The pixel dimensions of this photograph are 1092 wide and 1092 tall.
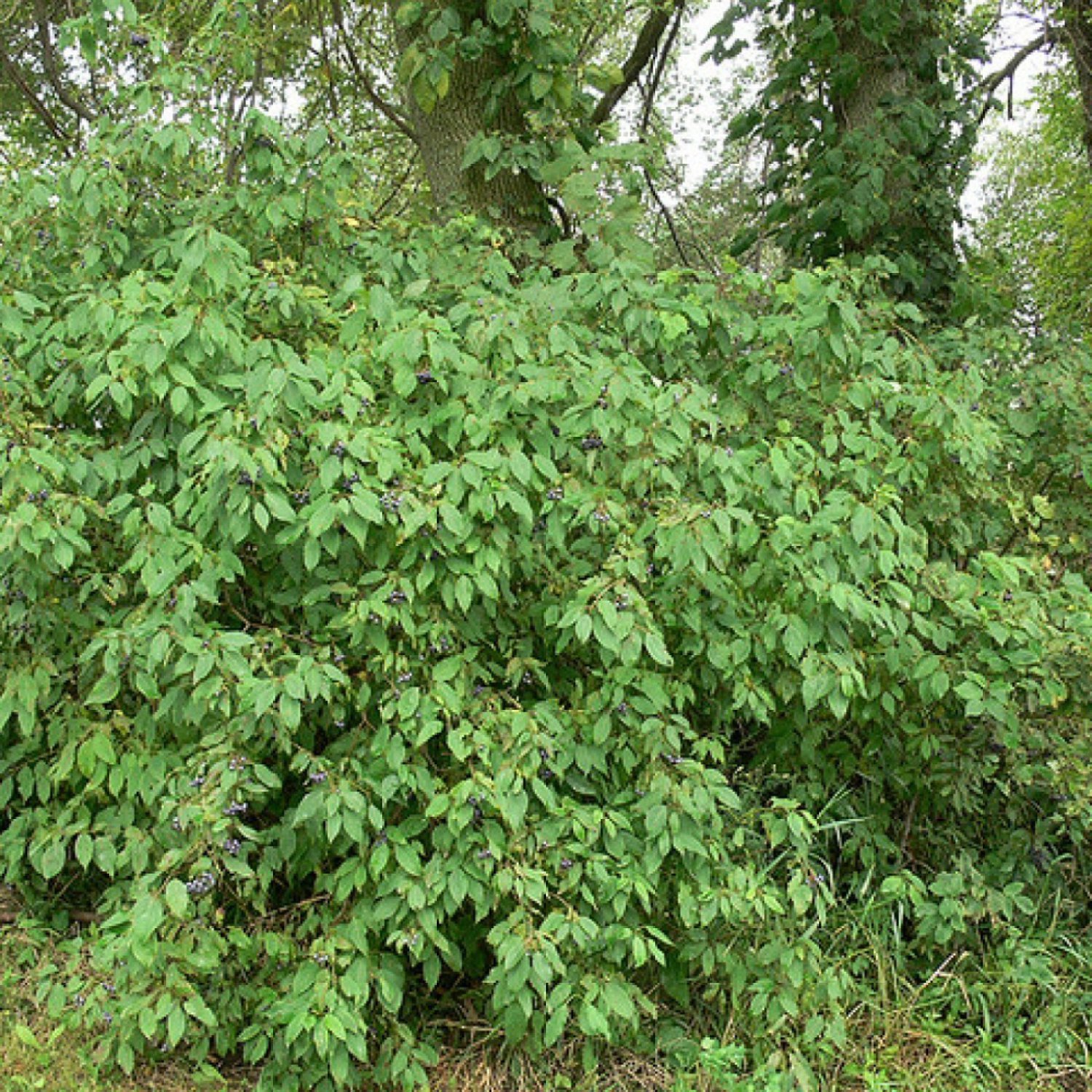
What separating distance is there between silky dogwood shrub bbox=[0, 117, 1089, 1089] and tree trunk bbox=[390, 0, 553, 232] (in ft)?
5.56

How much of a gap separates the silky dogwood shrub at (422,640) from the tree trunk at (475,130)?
1.70 m

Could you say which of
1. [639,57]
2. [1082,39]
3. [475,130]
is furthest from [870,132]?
[1082,39]

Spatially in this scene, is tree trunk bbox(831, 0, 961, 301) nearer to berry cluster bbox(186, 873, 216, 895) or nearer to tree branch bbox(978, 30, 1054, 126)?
tree branch bbox(978, 30, 1054, 126)

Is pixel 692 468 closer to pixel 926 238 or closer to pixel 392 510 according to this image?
pixel 392 510

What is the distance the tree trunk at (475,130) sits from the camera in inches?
216

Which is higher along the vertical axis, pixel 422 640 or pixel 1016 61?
pixel 1016 61

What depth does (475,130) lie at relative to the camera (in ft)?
18.4

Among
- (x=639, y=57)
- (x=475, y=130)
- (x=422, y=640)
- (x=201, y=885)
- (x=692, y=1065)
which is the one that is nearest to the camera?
(x=201, y=885)

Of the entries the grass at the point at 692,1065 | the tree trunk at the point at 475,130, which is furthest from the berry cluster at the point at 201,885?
the tree trunk at the point at 475,130

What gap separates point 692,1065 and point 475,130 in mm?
4068

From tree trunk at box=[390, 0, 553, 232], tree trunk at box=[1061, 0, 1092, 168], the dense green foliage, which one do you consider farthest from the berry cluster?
tree trunk at box=[1061, 0, 1092, 168]

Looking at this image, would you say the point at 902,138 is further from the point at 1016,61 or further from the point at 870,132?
the point at 1016,61

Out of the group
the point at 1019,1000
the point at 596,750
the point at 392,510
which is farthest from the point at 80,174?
the point at 1019,1000

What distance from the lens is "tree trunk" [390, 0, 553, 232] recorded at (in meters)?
5.50
